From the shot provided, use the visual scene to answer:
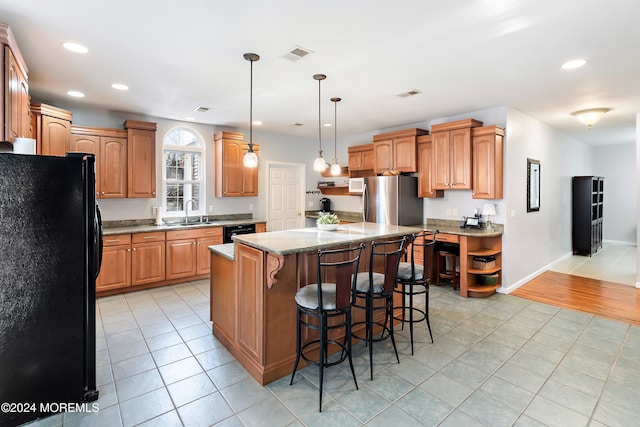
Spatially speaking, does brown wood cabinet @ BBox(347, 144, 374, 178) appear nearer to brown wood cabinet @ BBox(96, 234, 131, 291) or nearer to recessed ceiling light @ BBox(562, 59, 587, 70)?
recessed ceiling light @ BBox(562, 59, 587, 70)

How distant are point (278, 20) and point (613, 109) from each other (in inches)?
206

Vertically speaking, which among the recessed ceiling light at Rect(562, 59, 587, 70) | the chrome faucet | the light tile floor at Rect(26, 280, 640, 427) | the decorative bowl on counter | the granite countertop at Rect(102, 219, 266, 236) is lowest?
the light tile floor at Rect(26, 280, 640, 427)

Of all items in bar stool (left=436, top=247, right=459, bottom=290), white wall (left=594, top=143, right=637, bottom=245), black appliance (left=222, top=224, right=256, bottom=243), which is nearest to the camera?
bar stool (left=436, top=247, right=459, bottom=290)

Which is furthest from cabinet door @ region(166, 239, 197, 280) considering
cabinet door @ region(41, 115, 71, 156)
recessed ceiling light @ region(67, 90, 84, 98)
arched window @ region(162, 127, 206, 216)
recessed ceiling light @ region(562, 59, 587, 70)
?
recessed ceiling light @ region(562, 59, 587, 70)

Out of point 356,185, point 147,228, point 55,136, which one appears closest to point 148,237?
point 147,228

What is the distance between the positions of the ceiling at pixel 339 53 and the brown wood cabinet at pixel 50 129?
263 millimetres

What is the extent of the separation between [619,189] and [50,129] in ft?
39.8

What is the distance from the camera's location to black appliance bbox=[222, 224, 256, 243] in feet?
18.1

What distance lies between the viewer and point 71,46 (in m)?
2.78

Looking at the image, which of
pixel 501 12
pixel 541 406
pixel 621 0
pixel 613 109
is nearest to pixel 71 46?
pixel 501 12

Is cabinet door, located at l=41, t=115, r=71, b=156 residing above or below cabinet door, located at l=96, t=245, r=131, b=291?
above

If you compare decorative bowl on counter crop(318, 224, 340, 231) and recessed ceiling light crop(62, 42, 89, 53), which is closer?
recessed ceiling light crop(62, 42, 89, 53)

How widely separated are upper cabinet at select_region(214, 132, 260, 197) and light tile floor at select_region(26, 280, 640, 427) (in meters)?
2.73

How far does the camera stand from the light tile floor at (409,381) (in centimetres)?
212
